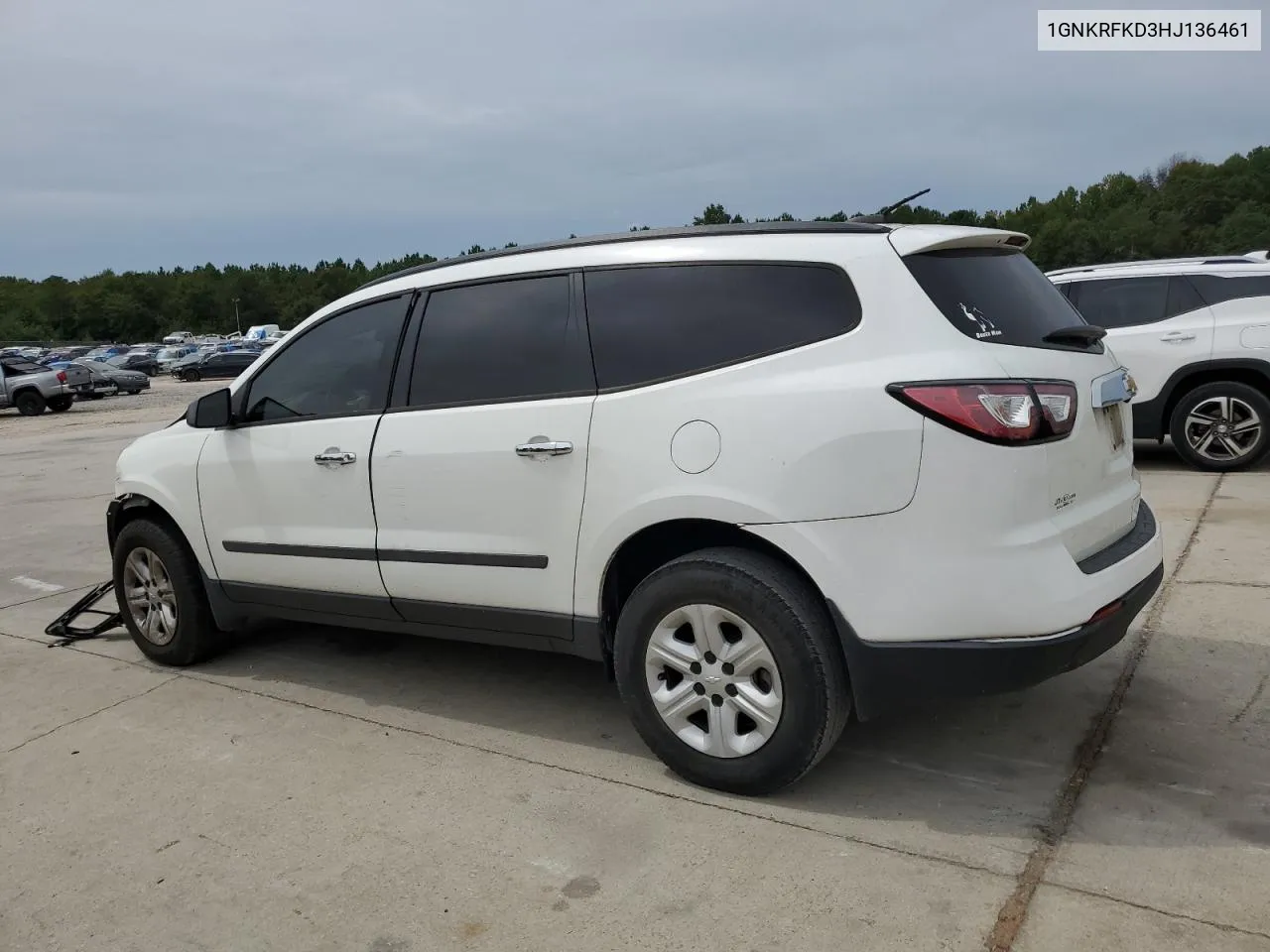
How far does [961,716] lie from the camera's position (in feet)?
13.0

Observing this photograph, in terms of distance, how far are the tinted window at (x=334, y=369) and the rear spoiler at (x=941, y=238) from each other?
202 cm

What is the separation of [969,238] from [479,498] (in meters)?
1.90

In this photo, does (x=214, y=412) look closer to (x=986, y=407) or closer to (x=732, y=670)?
(x=732, y=670)

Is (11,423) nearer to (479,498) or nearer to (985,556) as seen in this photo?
(479,498)

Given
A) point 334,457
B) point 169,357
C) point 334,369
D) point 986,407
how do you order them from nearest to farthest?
1. point 986,407
2. point 334,457
3. point 334,369
4. point 169,357

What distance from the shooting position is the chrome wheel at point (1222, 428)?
8.65m

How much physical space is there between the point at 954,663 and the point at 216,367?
46595 mm

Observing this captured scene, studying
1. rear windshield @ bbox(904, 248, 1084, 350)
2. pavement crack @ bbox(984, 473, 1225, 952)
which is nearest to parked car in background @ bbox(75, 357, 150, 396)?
pavement crack @ bbox(984, 473, 1225, 952)

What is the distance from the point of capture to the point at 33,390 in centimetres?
2641

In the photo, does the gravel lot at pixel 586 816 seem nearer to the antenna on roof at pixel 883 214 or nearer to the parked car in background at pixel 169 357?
the antenna on roof at pixel 883 214

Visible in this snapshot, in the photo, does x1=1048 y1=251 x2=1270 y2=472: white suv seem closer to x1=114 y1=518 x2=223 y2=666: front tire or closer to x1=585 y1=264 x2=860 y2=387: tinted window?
x1=585 y1=264 x2=860 y2=387: tinted window

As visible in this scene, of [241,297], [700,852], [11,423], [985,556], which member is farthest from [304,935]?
[241,297]

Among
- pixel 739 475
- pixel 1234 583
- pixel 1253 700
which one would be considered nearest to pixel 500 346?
pixel 739 475

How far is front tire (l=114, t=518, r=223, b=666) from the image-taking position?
4.95 m
